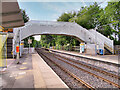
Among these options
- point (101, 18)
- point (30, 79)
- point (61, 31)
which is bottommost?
point (30, 79)

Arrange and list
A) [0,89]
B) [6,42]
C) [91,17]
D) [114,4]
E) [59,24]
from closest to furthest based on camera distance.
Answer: [0,89] < [6,42] < [114,4] < [59,24] < [91,17]

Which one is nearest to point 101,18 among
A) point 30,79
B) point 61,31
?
point 61,31

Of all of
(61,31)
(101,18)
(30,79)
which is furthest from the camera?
(101,18)

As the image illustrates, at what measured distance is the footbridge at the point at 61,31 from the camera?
2211 centimetres

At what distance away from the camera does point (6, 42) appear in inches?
594

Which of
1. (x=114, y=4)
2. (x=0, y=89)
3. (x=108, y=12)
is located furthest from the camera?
(x=108, y=12)

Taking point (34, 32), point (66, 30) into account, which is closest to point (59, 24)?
point (66, 30)

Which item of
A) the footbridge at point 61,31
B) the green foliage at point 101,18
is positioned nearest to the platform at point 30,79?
the green foliage at point 101,18

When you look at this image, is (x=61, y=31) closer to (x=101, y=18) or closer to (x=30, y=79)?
(x=101, y=18)

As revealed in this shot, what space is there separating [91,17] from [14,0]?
121ft

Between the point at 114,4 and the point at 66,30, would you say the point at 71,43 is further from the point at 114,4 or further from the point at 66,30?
the point at 114,4

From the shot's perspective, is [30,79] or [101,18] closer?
[30,79]

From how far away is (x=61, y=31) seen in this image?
80.8 feet

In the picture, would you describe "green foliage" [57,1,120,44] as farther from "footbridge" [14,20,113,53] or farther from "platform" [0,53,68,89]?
"platform" [0,53,68,89]
